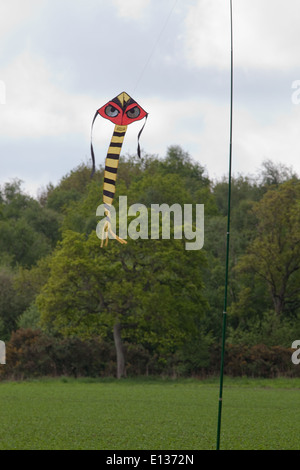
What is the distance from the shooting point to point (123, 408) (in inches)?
1037

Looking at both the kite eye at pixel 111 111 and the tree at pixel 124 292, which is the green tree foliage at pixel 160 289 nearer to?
the tree at pixel 124 292

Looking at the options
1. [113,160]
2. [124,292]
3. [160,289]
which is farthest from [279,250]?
[113,160]

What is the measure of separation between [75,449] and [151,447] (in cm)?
165

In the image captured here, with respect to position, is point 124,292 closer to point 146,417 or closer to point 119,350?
point 119,350


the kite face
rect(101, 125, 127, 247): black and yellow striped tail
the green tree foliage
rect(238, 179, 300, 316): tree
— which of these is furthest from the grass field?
rect(238, 179, 300, 316): tree

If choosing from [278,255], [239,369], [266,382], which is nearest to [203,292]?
[278,255]

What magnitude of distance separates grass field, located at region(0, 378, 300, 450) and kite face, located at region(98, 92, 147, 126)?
6779 mm

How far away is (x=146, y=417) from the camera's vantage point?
23281 millimetres

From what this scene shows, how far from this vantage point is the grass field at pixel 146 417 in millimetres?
17359

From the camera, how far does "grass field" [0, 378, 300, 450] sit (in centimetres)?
1736

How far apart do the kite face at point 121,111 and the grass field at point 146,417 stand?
22.2ft

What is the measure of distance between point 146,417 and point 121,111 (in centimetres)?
1116

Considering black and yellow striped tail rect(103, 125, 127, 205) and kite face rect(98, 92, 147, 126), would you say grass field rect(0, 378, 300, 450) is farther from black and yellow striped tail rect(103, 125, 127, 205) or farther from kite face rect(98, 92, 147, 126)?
kite face rect(98, 92, 147, 126)
